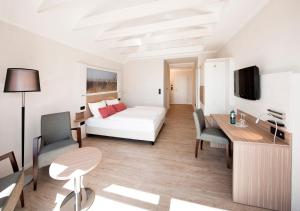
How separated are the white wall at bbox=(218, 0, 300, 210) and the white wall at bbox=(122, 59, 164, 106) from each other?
11.0ft

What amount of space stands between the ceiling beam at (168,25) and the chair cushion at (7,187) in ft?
10.1

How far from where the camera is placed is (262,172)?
5.21 ft

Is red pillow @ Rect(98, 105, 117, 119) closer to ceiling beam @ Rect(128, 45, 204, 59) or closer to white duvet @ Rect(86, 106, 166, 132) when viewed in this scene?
white duvet @ Rect(86, 106, 166, 132)

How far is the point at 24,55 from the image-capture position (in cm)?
238

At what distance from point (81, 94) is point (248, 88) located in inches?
144

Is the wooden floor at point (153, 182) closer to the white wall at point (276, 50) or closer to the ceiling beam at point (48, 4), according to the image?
the white wall at point (276, 50)

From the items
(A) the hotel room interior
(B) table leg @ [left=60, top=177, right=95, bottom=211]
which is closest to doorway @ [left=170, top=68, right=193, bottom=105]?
(A) the hotel room interior

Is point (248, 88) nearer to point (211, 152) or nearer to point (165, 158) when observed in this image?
point (211, 152)

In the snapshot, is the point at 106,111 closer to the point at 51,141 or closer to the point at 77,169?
the point at 51,141

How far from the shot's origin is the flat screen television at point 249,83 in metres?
2.12

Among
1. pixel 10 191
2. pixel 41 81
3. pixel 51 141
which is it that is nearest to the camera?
pixel 10 191

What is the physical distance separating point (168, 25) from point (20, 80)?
2668 millimetres

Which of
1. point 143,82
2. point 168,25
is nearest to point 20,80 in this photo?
point 168,25

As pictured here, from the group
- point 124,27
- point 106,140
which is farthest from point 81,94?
point 124,27
